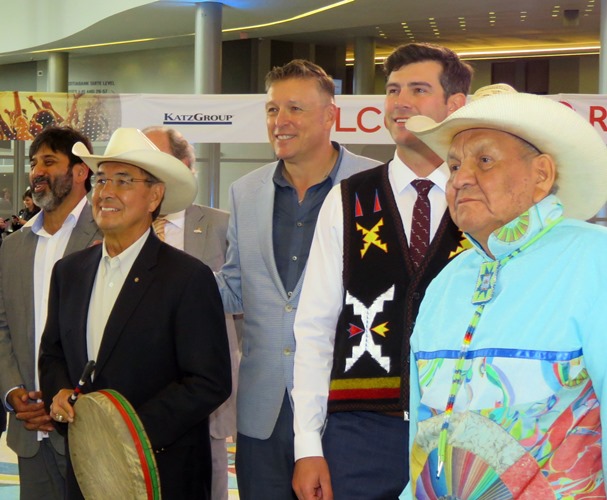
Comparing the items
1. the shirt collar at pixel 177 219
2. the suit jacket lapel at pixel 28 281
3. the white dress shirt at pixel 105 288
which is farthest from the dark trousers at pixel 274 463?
the shirt collar at pixel 177 219

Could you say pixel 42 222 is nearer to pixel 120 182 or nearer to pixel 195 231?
pixel 195 231

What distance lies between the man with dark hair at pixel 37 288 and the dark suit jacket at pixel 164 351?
0.64 meters

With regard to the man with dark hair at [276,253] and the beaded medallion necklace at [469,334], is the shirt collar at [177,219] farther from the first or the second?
the beaded medallion necklace at [469,334]

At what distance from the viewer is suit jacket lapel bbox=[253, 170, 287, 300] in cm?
334

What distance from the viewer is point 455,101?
121 inches

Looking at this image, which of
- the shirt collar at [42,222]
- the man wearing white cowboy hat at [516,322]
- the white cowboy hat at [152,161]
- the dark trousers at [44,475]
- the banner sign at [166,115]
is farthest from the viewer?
the banner sign at [166,115]

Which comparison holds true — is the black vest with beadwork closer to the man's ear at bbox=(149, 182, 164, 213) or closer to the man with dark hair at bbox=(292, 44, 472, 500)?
the man with dark hair at bbox=(292, 44, 472, 500)

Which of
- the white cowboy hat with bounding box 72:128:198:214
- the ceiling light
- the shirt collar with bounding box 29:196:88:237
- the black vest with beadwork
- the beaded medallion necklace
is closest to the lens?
the beaded medallion necklace

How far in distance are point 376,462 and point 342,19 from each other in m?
16.4

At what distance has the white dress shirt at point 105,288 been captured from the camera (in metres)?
3.30

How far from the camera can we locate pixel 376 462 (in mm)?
2752

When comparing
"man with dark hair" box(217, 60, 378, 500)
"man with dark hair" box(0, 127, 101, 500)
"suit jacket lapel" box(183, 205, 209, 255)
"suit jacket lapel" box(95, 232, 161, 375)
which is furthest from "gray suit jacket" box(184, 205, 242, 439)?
"suit jacket lapel" box(95, 232, 161, 375)

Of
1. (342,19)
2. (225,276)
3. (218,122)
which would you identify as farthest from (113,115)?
(342,19)

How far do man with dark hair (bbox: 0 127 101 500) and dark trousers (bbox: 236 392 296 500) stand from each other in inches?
36.0
